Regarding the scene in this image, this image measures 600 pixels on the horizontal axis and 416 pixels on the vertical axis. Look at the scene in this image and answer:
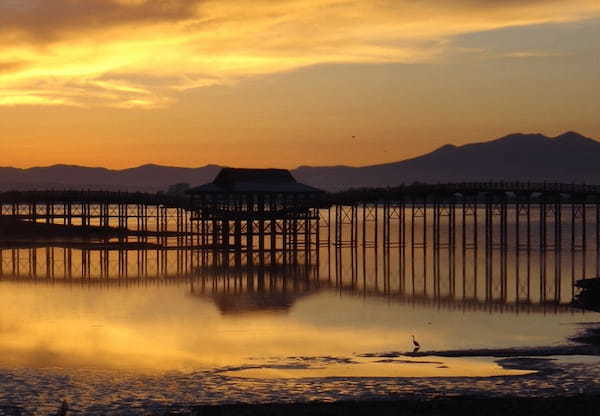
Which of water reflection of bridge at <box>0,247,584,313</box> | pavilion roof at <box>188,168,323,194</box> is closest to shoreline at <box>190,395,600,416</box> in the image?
water reflection of bridge at <box>0,247,584,313</box>

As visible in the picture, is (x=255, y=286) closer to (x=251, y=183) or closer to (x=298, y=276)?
(x=298, y=276)

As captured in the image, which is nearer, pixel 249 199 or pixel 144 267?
pixel 144 267

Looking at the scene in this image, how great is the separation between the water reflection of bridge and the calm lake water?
6.1 inches

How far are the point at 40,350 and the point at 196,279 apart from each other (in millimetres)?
21628

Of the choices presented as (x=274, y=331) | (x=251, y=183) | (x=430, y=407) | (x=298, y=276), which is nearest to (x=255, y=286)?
(x=298, y=276)

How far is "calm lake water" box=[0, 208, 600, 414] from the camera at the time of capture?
66.7ft

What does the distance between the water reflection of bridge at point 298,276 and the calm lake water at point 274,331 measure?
0.16 metres

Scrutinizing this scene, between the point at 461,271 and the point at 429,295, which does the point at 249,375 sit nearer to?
the point at 429,295

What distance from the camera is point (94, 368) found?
74.9ft

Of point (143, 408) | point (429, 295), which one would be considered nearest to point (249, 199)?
point (429, 295)

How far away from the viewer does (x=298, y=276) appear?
4962cm

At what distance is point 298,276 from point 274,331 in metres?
20.6

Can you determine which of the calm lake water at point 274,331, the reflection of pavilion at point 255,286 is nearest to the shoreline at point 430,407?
the calm lake water at point 274,331

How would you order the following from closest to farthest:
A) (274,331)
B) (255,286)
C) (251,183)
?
(274,331) < (255,286) < (251,183)
